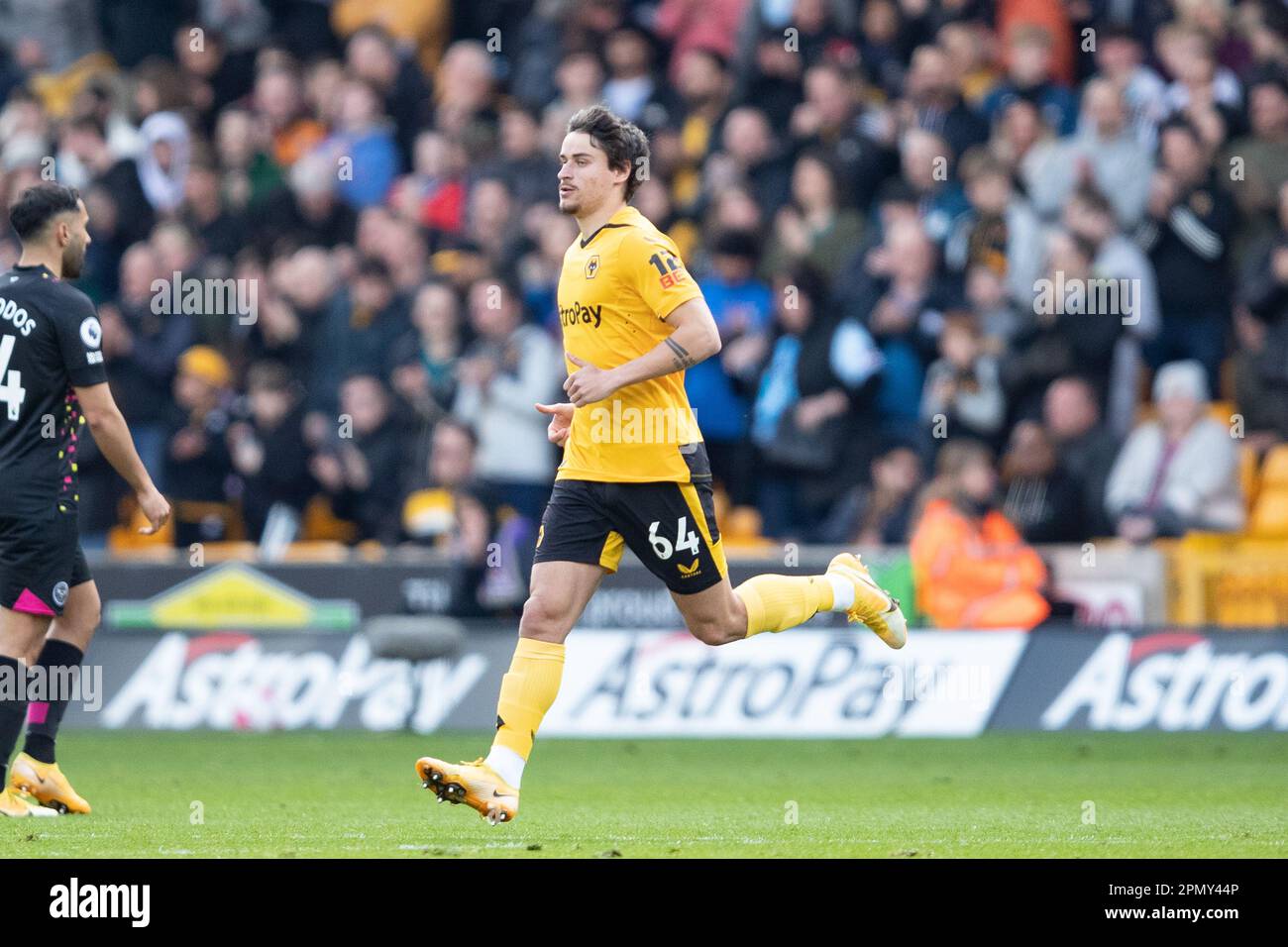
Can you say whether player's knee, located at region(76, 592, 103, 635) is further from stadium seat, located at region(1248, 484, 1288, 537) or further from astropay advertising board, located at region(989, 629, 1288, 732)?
stadium seat, located at region(1248, 484, 1288, 537)

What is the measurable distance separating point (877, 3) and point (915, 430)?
12.8 feet

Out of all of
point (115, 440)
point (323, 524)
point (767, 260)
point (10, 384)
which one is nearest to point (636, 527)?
point (115, 440)

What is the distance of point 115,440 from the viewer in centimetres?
906

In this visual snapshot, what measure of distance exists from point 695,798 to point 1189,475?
18.4 ft

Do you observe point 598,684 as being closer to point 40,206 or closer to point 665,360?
point 40,206

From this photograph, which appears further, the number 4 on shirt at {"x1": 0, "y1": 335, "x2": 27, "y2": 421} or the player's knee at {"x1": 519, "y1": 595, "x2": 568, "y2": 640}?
the number 4 on shirt at {"x1": 0, "y1": 335, "x2": 27, "y2": 421}

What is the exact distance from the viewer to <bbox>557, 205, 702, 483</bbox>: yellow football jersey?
27.5 ft

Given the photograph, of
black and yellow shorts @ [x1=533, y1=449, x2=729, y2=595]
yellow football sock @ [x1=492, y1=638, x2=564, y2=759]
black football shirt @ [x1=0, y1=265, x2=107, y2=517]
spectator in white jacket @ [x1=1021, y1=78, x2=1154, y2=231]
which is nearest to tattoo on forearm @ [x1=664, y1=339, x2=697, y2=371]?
black and yellow shorts @ [x1=533, y1=449, x2=729, y2=595]

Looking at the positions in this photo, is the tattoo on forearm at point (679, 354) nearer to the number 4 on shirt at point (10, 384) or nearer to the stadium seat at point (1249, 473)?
the number 4 on shirt at point (10, 384)

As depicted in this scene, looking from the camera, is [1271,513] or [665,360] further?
[1271,513]

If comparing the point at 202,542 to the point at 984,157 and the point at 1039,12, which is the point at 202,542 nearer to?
the point at 984,157

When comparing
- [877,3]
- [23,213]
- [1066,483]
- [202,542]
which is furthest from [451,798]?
[877,3]
